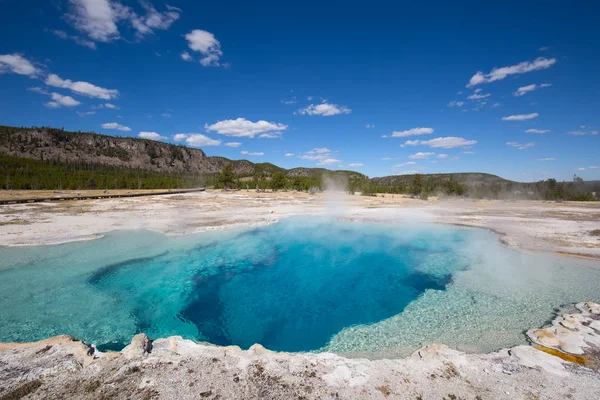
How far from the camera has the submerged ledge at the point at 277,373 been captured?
462cm

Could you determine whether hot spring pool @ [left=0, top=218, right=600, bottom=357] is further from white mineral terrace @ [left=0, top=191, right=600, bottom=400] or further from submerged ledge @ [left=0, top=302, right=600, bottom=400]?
submerged ledge @ [left=0, top=302, right=600, bottom=400]

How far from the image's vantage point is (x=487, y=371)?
212 inches

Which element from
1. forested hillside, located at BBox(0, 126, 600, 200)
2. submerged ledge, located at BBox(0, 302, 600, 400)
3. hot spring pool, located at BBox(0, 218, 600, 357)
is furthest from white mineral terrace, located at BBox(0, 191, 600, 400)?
forested hillside, located at BBox(0, 126, 600, 200)

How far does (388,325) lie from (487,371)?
3.52 m

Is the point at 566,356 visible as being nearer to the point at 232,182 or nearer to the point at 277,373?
the point at 277,373

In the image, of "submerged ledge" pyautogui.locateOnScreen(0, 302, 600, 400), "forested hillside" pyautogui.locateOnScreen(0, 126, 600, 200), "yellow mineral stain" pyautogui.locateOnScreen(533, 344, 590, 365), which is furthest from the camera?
"forested hillside" pyautogui.locateOnScreen(0, 126, 600, 200)

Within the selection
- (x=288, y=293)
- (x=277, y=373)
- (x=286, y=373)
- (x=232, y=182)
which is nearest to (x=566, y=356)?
(x=286, y=373)

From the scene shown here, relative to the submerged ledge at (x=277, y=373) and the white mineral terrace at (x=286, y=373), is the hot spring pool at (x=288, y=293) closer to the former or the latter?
the white mineral terrace at (x=286, y=373)

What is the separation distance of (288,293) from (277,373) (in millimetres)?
6487

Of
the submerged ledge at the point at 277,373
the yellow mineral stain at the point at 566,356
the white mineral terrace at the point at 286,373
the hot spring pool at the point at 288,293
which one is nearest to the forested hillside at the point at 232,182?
the hot spring pool at the point at 288,293

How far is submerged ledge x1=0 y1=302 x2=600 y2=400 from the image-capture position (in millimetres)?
4618

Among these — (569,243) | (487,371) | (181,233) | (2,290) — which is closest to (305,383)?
(487,371)

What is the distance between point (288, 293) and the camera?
38.2 ft

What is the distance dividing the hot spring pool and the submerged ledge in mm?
1577
